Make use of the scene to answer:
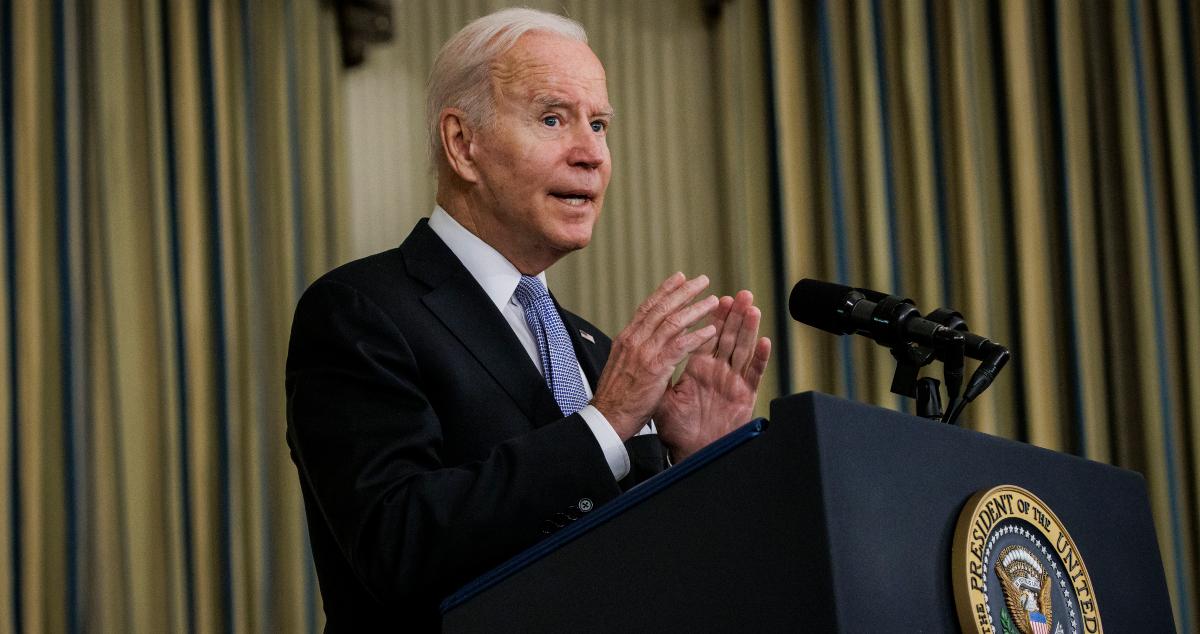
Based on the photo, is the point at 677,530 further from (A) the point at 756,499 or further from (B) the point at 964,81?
(B) the point at 964,81

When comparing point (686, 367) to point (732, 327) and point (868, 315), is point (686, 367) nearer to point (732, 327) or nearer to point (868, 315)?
point (732, 327)

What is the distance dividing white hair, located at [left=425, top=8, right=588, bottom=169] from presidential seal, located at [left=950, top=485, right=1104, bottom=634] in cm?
119

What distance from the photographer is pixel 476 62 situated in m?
2.31

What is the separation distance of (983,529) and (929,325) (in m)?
0.50

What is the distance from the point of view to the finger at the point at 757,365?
2.06 m

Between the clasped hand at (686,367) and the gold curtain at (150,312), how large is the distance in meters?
1.78

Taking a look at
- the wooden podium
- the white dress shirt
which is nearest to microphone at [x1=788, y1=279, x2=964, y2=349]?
the wooden podium

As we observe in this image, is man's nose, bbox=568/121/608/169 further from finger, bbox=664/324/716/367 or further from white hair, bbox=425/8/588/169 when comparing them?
finger, bbox=664/324/716/367

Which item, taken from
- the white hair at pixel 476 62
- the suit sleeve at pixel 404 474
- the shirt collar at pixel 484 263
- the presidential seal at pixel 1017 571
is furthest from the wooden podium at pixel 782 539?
the white hair at pixel 476 62

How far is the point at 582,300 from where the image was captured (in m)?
4.20

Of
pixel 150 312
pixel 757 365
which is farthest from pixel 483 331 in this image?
pixel 150 312

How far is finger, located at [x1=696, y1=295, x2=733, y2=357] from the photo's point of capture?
1.95m

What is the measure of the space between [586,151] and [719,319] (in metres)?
0.40

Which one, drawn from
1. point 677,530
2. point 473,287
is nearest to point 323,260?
point 473,287
